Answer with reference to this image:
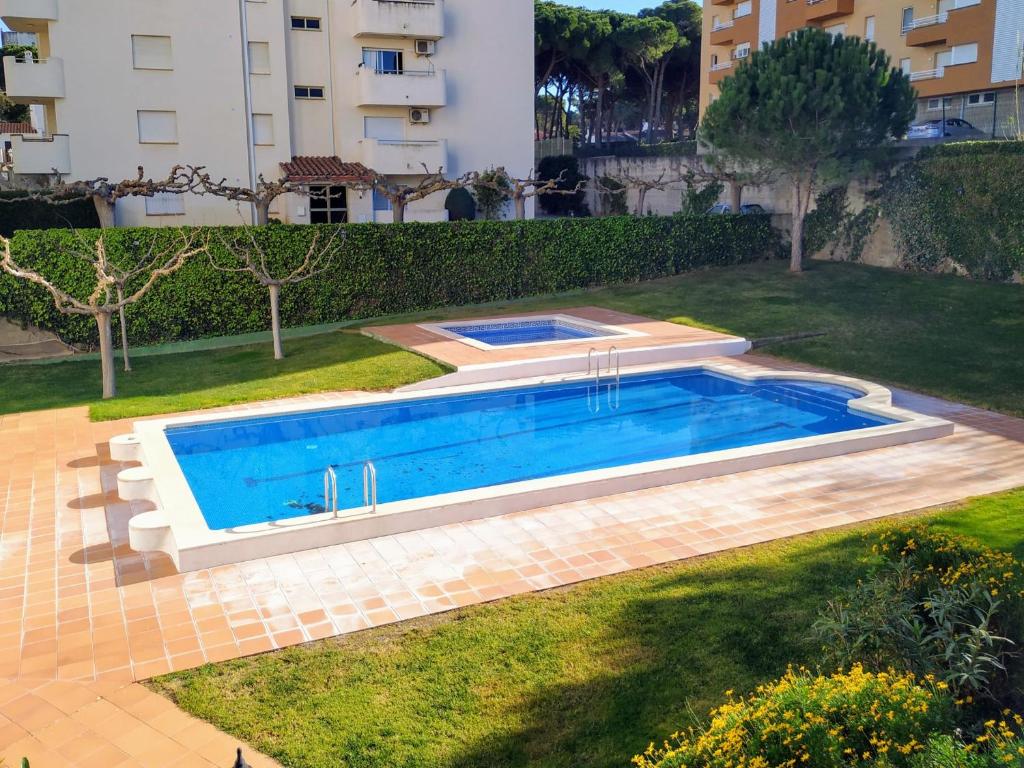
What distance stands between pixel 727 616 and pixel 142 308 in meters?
15.6

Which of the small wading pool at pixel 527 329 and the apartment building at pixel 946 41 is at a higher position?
the apartment building at pixel 946 41

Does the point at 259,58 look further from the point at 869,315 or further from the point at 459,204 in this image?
the point at 869,315

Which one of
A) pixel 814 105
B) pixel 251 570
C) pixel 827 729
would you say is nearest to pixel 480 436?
pixel 251 570

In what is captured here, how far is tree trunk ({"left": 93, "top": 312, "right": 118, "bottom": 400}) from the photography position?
45.4 feet

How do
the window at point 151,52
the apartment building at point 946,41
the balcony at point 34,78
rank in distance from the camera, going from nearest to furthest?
1. the balcony at point 34,78
2. the window at point 151,52
3. the apartment building at point 946,41

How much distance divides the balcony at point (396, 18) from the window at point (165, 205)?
9.08 m

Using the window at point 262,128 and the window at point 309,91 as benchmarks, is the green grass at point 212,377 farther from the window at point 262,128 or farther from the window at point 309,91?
the window at point 309,91

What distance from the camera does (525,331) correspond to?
20.1 m

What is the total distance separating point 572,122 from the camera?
3177 inches

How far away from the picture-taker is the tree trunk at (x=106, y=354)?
1383cm

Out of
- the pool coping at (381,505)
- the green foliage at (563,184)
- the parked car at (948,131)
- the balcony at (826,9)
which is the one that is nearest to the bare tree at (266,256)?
the pool coping at (381,505)

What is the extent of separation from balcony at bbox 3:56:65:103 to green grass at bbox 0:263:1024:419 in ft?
54.9

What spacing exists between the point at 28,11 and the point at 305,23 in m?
9.22

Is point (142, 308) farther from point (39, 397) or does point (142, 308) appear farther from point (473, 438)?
point (473, 438)
